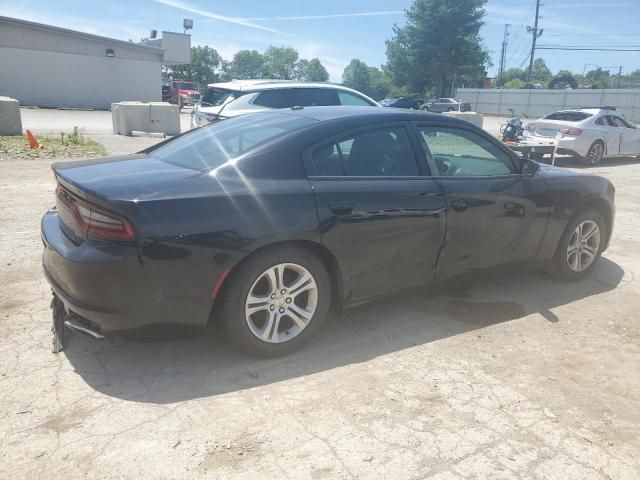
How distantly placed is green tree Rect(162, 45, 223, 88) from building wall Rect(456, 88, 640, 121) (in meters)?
45.4

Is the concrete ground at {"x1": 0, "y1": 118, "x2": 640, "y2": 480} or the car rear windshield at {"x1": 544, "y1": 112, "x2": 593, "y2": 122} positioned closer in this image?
the concrete ground at {"x1": 0, "y1": 118, "x2": 640, "y2": 480}

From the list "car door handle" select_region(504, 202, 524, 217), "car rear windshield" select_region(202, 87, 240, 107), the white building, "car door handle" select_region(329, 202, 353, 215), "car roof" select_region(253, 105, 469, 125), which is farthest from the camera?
the white building

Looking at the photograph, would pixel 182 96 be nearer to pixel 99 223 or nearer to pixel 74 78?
pixel 74 78

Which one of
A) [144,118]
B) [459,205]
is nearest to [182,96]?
[144,118]

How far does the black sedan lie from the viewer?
2.79m

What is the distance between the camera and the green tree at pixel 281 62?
131875 millimetres

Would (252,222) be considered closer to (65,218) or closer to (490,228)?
(65,218)

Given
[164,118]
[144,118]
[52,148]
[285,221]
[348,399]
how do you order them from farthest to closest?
[164,118] < [144,118] < [52,148] < [285,221] < [348,399]

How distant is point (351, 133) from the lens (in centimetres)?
354

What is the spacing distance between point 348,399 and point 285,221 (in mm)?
1060

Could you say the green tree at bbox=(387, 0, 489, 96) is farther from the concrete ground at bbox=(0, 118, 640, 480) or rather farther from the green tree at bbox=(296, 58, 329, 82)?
the green tree at bbox=(296, 58, 329, 82)

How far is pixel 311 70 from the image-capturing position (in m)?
133

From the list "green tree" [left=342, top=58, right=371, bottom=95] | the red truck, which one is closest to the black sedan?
the red truck

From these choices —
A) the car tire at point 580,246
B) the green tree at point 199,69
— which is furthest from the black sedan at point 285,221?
the green tree at point 199,69
